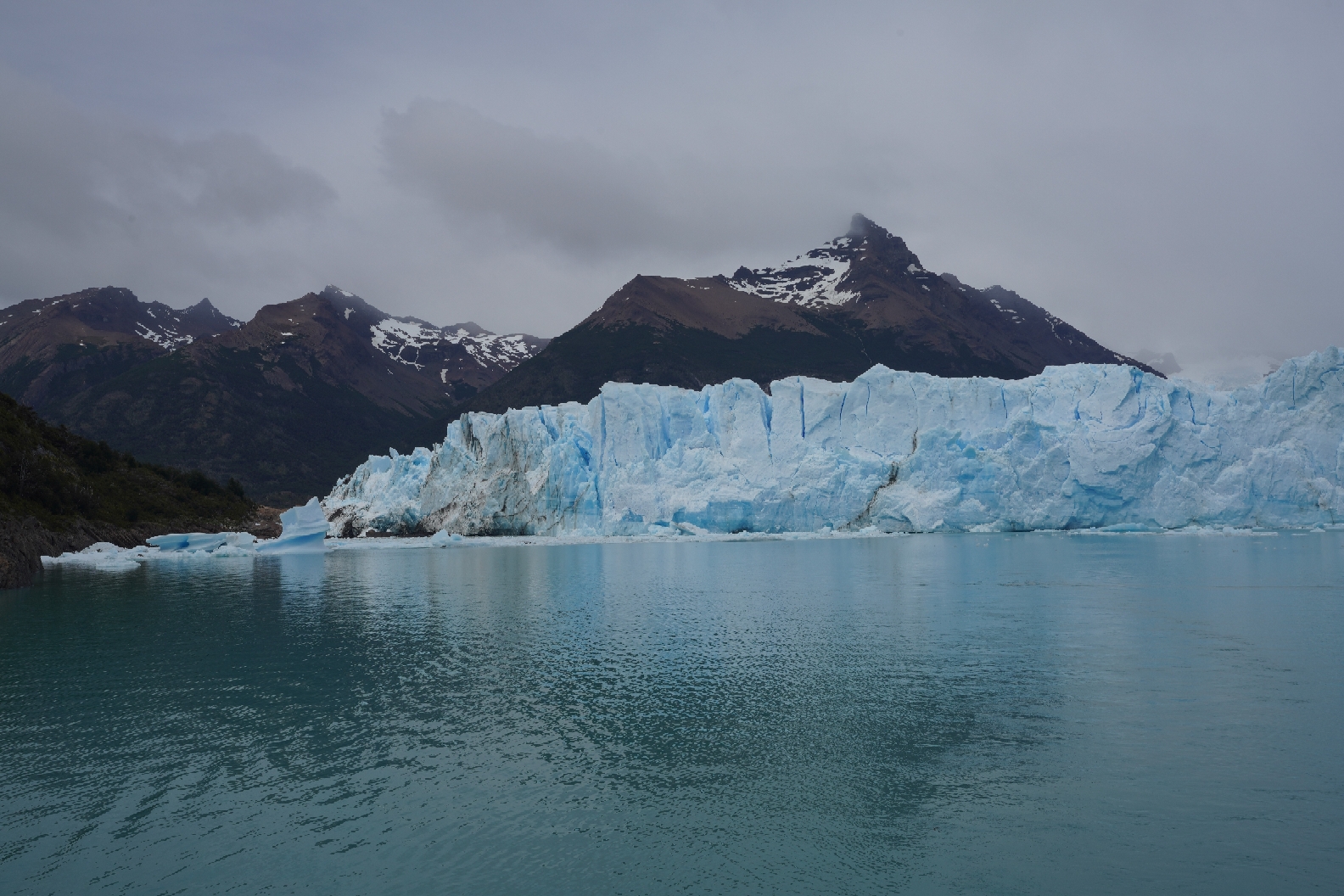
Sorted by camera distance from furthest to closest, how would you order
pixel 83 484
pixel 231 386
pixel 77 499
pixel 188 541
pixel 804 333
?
pixel 804 333 < pixel 231 386 < pixel 188 541 < pixel 83 484 < pixel 77 499

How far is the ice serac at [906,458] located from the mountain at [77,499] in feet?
30.4

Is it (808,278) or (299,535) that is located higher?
(808,278)

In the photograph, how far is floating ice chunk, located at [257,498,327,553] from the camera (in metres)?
38.2

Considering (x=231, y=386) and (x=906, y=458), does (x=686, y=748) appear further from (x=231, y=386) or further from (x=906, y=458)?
(x=231, y=386)

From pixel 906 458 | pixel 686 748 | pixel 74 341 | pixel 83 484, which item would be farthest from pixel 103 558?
pixel 74 341

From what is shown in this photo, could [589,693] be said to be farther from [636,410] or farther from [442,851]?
[636,410]

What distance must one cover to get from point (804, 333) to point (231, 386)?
66.0m

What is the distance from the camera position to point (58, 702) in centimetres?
1051

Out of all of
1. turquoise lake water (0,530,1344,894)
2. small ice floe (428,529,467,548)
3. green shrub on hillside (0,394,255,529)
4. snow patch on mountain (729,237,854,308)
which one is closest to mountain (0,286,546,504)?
green shrub on hillside (0,394,255,529)

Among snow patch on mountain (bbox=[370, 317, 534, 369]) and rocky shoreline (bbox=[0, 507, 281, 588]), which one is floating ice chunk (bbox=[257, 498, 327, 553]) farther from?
snow patch on mountain (bbox=[370, 317, 534, 369])

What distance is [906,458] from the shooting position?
129ft

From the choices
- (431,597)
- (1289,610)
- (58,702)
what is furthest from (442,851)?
(1289,610)

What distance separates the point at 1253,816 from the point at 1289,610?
11.4 m

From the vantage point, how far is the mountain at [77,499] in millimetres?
28703
